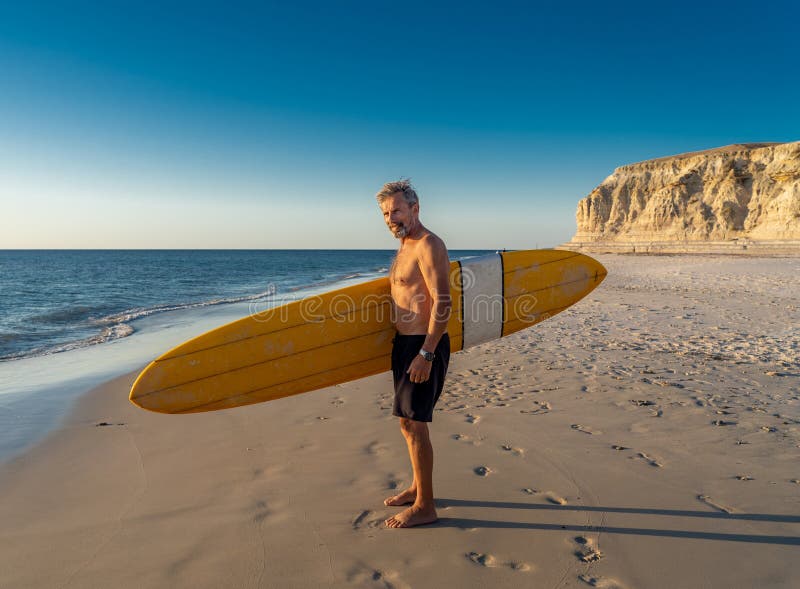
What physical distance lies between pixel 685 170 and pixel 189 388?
48.5 m

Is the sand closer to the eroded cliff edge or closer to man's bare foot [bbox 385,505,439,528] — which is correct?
man's bare foot [bbox 385,505,439,528]

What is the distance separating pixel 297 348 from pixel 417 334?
1256mm

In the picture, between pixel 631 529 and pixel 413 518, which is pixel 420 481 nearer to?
pixel 413 518

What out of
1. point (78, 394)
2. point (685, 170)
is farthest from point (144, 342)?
point (685, 170)

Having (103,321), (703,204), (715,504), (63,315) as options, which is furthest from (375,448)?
(703,204)

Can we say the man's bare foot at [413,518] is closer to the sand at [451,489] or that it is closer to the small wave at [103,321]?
the sand at [451,489]

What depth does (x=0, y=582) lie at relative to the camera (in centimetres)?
200

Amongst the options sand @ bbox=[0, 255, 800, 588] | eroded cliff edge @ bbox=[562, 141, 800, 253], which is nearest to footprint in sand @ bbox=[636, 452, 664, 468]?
sand @ bbox=[0, 255, 800, 588]

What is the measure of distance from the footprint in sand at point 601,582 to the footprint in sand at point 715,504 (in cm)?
92

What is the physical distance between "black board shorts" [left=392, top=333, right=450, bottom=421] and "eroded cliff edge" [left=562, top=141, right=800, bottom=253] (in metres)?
37.4

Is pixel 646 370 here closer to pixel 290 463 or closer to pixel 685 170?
pixel 290 463

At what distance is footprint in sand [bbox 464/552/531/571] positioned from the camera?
6.66ft

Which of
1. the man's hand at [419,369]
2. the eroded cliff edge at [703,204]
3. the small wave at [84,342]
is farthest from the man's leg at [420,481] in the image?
the eroded cliff edge at [703,204]

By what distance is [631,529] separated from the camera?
2.28 meters
